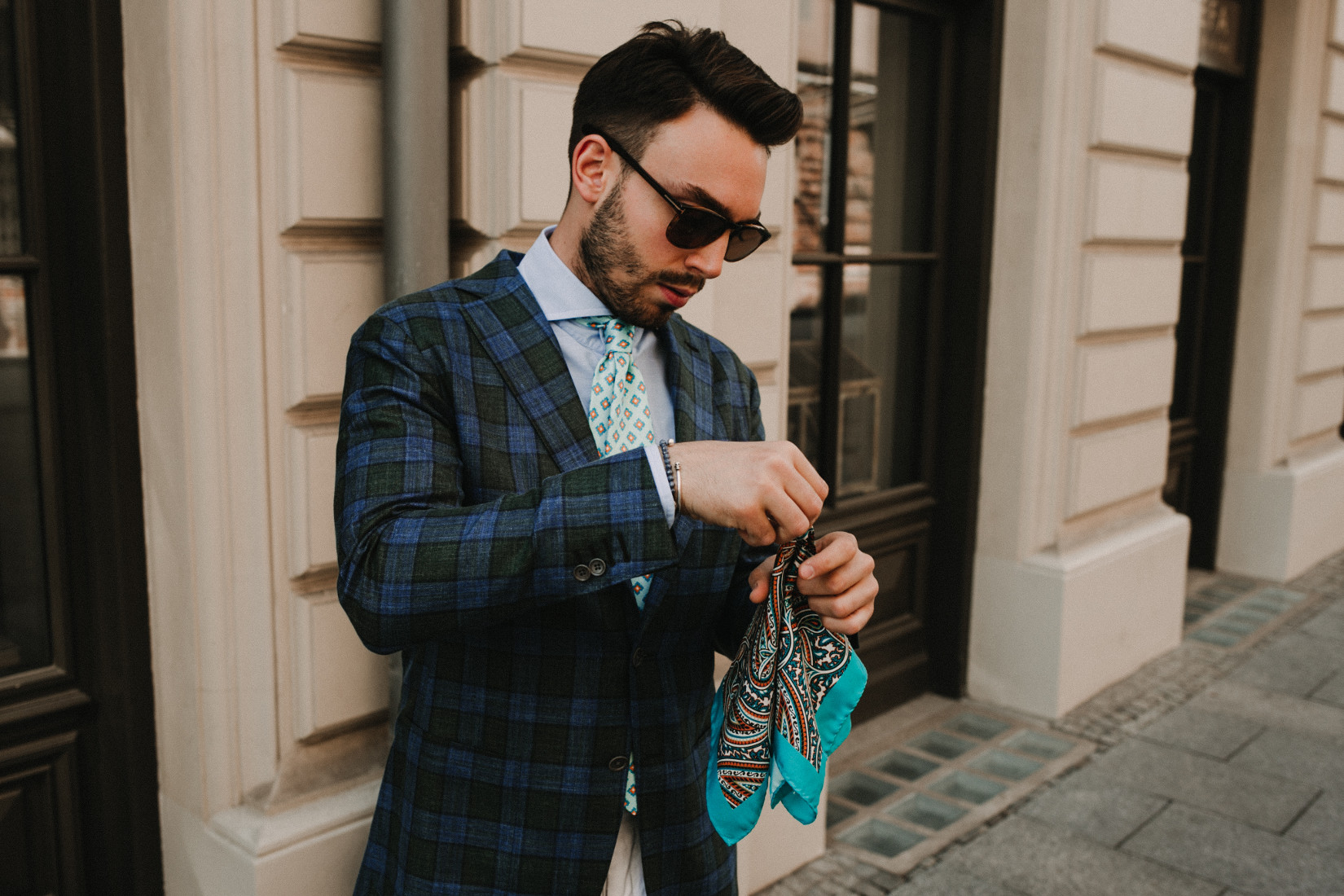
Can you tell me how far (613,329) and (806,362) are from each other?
284 cm

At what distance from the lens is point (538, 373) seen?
1.61 meters

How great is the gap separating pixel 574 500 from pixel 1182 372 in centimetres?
662

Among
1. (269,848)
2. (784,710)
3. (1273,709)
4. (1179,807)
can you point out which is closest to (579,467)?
(784,710)

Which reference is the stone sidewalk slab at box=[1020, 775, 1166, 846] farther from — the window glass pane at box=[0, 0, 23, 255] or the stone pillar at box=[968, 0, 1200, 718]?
the window glass pane at box=[0, 0, 23, 255]

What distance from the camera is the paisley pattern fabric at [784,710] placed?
1.59 metres

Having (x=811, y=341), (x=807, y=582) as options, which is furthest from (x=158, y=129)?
(x=811, y=341)

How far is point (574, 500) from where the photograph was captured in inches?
52.1

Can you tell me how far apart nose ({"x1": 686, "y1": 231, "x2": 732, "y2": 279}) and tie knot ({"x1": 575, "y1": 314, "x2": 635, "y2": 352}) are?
0.14m

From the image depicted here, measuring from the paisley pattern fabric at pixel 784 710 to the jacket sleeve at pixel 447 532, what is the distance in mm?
353

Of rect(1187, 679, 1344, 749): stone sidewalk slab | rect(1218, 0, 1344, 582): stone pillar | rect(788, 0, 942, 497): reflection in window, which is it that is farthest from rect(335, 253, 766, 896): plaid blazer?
rect(1218, 0, 1344, 582): stone pillar

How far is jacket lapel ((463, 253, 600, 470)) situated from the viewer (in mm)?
1591

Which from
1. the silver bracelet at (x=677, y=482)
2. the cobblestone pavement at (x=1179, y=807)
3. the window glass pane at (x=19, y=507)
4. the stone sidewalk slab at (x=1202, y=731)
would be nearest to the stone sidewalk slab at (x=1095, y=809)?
the cobblestone pavement at (x=1179, y=807)

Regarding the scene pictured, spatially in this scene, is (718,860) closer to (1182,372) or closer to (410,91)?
(410,91)

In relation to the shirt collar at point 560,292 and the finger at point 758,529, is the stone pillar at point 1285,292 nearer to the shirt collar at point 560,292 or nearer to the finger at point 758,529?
the shirt collar at point 560,292
